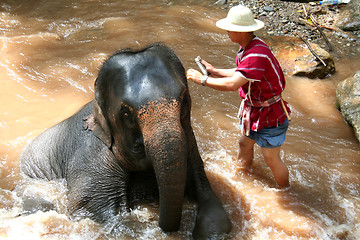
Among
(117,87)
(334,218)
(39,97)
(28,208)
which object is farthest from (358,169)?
(39,97)

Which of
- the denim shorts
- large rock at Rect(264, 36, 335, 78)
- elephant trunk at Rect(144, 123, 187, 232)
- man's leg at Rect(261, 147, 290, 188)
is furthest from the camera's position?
large rock at Rect(264, 36, 335, 78)

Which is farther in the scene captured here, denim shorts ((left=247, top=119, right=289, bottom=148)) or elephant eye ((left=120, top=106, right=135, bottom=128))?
denim shorts ((left=247, top=119, right=289, bottom=148))

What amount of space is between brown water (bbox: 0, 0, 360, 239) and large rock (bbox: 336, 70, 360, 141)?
116 mm

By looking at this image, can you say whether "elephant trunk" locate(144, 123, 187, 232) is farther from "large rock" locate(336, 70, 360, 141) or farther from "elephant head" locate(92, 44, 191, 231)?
"large rock" locate(336, 70, 360, 141)

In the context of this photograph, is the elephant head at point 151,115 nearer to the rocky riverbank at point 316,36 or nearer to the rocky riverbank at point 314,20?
the rocky riverbank at point 316,36

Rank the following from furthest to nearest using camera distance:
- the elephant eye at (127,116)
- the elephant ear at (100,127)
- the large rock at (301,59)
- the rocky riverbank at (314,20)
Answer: the rocky riverbank at (314,20), the large rock at (301,59), the elephant ear at (100,127), the elephant eye at (127,116)

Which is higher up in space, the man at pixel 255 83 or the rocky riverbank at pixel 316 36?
the man at pixel 255 83

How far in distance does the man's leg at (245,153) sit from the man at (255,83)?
8.6 inches

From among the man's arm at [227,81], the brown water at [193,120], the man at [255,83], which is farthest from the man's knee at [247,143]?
the man's arm at [227,81]

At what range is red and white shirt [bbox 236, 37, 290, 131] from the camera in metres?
3.12

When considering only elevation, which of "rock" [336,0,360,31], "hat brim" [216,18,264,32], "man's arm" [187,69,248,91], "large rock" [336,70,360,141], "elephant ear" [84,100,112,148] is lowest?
"large rock" [336,70,360,141]

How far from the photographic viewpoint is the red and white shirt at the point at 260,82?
312 centimetres

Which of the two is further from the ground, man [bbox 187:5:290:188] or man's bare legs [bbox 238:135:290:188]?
man [bbox 187:5:290:188]

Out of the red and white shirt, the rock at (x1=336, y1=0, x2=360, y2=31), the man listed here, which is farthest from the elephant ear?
the rock at (x1=336, y1=0, x2=360, y2=31)
